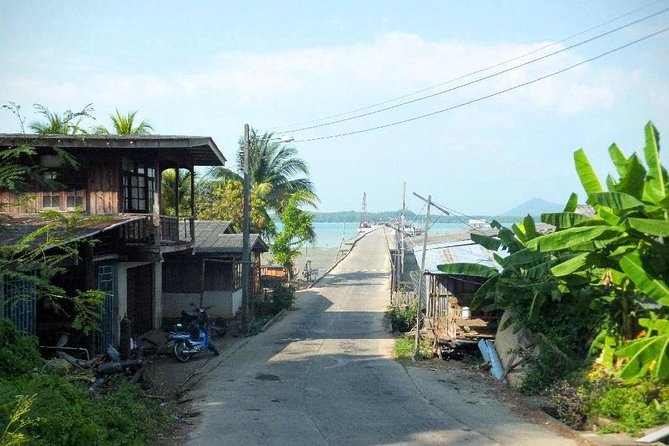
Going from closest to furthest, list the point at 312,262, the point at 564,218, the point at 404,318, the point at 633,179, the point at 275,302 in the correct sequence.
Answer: the point at 633,179 < the point at 564,218 < the point at 404,318 < the point at 275,302 < the point at 312,262

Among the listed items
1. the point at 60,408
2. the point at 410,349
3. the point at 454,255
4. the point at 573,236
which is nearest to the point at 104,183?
the point at 410,349

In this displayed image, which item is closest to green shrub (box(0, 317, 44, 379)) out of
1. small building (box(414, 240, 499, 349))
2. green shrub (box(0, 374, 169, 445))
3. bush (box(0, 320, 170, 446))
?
bush (box(0, 320, 170, 446))

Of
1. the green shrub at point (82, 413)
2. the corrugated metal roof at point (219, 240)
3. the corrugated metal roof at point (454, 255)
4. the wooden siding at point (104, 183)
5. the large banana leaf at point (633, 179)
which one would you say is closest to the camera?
the green shrub at point (82, 413)

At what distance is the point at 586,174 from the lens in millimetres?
12312

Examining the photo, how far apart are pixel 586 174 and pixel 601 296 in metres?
2.47

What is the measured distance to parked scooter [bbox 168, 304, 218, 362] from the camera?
56.1 feet

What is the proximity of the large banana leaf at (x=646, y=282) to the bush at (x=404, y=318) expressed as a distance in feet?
40.6

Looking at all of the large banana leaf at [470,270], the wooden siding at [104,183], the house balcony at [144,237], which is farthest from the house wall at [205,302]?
the large banana leaf at [470,270]

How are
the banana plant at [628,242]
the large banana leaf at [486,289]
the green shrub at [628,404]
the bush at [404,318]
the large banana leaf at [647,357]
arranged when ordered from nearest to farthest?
the green shrub at [628,404], the large banana leaf at [647,357], the banana plant at [628,242], the large banana leaf at [486,289], the bush at [404,318]

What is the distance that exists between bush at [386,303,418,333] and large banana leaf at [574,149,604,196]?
11.3 m

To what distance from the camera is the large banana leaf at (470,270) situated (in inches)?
603

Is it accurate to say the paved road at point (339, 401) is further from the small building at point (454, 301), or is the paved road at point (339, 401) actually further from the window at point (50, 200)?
the window at point (50, 200)

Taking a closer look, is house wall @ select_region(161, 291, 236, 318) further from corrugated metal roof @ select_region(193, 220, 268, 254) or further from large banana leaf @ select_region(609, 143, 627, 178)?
large banana leaf @ select_region(609, 143, 627, 178)

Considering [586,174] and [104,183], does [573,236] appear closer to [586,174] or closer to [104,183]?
[586,174]
